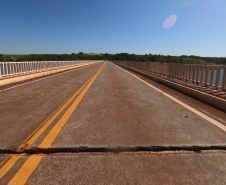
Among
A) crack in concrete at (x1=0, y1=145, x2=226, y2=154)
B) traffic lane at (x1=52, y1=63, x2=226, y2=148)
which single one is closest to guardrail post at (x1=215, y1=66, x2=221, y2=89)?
traffic lane at (x1=52, y1=63, x2=226, y2=148)

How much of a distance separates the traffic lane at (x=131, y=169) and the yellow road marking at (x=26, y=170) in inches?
2.3

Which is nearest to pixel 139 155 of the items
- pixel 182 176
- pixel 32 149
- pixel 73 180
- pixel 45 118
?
pixel 182 176

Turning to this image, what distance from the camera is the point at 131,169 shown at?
2.53 m

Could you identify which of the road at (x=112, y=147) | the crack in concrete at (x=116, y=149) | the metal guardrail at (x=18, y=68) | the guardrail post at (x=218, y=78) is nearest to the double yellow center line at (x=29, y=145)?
the road at (x=112, y=147)

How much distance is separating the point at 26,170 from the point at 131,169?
143 cm

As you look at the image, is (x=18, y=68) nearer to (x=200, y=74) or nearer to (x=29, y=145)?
(x=200, y=74)

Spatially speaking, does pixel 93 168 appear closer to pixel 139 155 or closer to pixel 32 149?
pixel 139 155

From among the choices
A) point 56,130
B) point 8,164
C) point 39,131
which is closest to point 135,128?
point 56,130

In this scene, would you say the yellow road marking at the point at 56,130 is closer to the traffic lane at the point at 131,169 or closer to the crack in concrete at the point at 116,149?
the crack in concrete at the point at 116,149

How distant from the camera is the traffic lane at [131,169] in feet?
7.62

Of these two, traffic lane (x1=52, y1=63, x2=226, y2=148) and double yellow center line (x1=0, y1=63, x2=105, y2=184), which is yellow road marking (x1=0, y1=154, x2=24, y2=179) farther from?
traffic lane (x1=52, y1=63, x2=226, y2=148)

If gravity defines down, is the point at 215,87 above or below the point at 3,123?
above

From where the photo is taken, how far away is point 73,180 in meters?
2.32

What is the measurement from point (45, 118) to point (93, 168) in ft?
8.70
